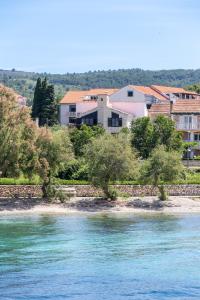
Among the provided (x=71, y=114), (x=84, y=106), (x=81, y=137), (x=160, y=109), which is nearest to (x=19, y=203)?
(x=81, y=137)

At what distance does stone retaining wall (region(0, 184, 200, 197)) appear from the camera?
66562 millimetres

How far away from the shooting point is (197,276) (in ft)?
117

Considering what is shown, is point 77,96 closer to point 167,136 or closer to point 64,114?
point 64,114

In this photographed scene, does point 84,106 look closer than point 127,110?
No

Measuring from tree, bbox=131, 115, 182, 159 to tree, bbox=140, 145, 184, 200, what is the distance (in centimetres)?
2151

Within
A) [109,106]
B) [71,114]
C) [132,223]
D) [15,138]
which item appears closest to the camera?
[132,223]

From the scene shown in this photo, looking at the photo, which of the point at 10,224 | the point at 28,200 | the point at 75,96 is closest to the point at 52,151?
the point at 28,200

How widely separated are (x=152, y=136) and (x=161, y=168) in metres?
24.3

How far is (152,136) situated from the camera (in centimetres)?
8881

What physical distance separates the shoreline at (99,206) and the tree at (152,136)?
20748 mm

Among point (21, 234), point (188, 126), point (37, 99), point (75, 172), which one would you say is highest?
point (37, 99)

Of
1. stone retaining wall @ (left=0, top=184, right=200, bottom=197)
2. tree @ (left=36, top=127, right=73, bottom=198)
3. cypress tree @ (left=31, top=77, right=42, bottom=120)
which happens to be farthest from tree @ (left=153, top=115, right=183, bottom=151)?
cypress tree @ (left=31, top=77, right=42, bottom=120)

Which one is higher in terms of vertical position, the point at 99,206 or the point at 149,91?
the point at 149,91

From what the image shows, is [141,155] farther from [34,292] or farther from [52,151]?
[34,292]
